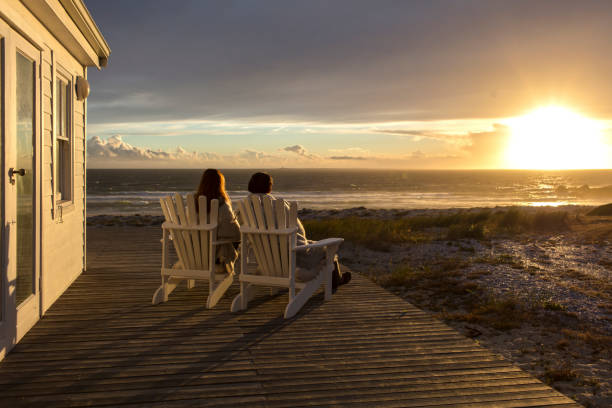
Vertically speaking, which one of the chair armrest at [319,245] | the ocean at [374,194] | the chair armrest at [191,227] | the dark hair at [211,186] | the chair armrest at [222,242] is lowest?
the ocean at [374,194]

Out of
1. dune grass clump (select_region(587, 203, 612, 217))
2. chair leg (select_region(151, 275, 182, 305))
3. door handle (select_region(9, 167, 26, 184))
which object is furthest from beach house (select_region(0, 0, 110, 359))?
dune grass clump (select_region(587, 203, 612, 217))

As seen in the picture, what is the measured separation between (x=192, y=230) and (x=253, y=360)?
1.60m

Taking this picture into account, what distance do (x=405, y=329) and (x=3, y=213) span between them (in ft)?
8.79

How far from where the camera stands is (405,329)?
339 cm

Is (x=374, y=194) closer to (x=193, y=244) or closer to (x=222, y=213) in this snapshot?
(x=222, y=213)

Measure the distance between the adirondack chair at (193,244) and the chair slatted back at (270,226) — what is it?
31 cm

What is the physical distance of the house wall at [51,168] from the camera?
3.30 metres

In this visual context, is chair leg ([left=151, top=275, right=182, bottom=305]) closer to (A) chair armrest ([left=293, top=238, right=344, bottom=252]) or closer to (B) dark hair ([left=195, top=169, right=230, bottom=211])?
(B) dark hair ([left=195, top=169, right=230, bottom=211])

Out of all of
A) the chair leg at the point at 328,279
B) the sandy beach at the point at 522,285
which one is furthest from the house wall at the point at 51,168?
the sandy beach at the point at 522,285

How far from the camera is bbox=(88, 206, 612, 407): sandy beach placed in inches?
138

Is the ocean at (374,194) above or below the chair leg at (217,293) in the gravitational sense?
below

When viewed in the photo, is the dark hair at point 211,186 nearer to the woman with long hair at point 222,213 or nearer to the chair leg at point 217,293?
the woman with long hair at point 222,213

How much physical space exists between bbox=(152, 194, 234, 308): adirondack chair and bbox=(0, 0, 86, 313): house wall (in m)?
0.89

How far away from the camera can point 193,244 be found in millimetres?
4129
